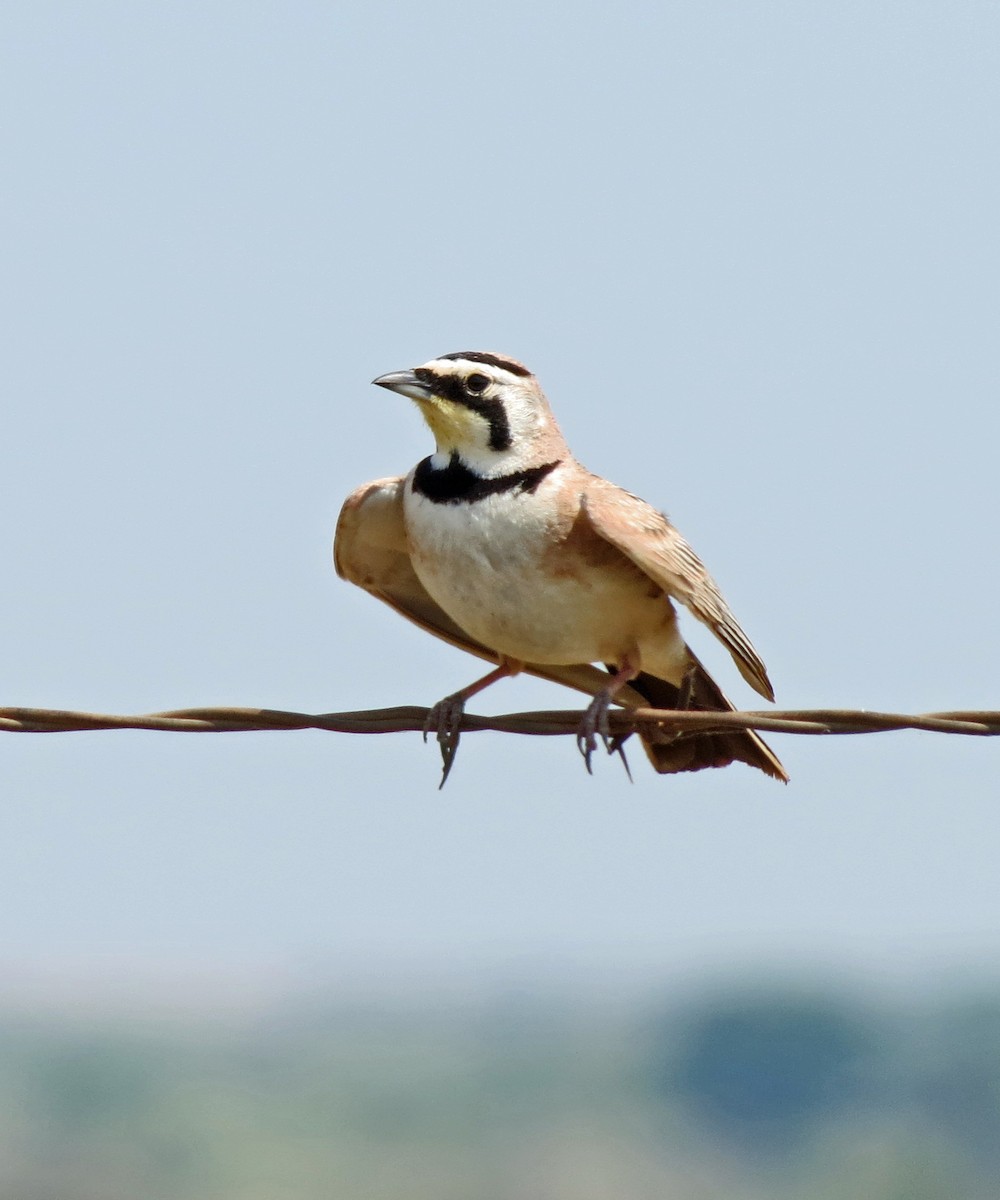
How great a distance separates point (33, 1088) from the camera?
4823 inches

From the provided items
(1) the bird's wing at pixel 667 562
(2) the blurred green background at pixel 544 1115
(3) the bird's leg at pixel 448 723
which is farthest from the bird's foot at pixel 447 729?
(2) the blurred green background at pixel 544 1115

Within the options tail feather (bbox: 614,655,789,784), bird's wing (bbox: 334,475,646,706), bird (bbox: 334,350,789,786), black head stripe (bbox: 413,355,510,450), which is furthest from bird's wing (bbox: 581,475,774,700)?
bird's wing (bbox: 334,475,646,706)

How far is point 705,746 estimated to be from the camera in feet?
34.3

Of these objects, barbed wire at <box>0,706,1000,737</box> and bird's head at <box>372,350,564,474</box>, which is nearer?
barbed wire at <box>0,706,1000,737</box>

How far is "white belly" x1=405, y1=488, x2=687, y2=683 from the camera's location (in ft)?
33.2

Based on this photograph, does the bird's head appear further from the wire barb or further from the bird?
the wire barb

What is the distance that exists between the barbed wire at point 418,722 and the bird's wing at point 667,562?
4.67 feet

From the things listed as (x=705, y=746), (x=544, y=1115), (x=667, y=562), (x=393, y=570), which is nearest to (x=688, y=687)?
(x=705, y=746)

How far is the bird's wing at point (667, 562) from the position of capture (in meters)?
9.95

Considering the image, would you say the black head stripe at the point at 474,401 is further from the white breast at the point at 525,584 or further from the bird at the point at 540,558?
the white breast at the point at 525,584

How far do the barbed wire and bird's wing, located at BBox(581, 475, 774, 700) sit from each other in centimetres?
142

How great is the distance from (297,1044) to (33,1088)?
1390 inches

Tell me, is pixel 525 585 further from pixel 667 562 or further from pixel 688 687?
pixel 688 687

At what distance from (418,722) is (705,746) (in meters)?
2.32
